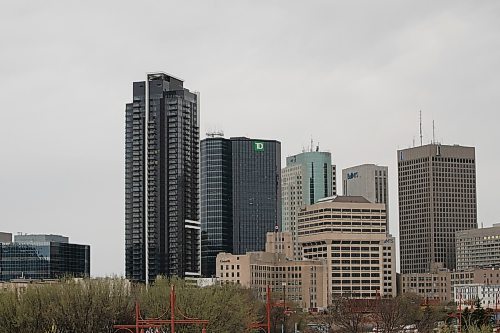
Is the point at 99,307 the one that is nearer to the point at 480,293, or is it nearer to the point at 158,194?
the point at 480,293

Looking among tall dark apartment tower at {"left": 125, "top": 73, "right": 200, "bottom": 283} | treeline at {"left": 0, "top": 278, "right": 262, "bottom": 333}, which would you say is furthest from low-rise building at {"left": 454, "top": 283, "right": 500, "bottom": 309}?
treeline at {"left": 0, "top": 278, "right": 262, "bottom": 333}

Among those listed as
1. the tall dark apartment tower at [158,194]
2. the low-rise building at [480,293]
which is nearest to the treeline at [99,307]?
the low-rise building at [480,293]

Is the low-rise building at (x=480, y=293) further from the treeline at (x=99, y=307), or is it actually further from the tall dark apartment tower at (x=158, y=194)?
the treeline at (x=99, y=307)

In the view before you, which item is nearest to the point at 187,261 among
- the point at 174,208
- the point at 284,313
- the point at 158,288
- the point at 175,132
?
the point at 174,208

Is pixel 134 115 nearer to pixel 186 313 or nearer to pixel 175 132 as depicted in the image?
pixel 175 132

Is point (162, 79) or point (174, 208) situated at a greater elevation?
point (162, 79)

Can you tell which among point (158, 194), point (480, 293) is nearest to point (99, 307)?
point (480, 293)

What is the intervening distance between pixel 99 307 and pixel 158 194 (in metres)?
128

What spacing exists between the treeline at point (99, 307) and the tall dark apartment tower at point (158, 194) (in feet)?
384

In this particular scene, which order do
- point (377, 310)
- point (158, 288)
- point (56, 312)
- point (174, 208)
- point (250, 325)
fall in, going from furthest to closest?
point (174, 208), point (377, 310), point (158, 288), point (250, 325), point (56, 312)

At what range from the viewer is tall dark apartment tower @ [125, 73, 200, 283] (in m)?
192

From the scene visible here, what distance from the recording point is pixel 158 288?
7425 centimetres

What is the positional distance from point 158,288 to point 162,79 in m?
128

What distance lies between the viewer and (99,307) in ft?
217
